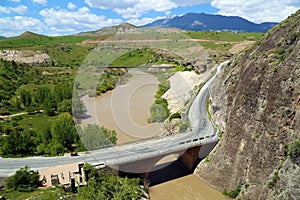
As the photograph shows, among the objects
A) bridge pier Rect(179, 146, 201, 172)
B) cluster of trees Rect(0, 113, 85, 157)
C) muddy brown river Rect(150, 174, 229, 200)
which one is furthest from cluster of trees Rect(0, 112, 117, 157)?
bridge pier Rect(179, 146, 201, 172)

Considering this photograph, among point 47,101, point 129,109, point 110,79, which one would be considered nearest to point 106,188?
point 129,109

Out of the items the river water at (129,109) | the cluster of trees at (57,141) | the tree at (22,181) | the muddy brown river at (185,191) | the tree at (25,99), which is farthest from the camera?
the tree at (25,99)

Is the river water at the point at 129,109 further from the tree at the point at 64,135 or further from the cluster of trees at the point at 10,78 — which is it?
the cluster of trees at the point at 10,78

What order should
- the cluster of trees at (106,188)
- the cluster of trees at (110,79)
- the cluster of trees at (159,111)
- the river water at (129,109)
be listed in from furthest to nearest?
the cluster of trees at (110,79), the cluster of trees at (159,111), the river water at (129,109), the cluster of trees at (106,188)

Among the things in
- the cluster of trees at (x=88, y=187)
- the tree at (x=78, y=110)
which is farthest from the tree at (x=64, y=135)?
the tree at (x=78, y=110)

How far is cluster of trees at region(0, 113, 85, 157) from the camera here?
29562mm

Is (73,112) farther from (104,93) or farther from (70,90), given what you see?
(104,93)

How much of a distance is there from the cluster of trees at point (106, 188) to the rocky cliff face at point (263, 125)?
8507 mm

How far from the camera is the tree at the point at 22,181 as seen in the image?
890 inches

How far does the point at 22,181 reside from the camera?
74.7ft

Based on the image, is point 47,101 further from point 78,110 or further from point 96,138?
point 96,138

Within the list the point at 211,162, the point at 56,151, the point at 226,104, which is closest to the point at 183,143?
the point at 211,162

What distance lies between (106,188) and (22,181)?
6.68 m

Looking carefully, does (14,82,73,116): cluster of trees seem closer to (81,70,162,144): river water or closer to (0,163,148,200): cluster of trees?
(81,70,162,144): river water
